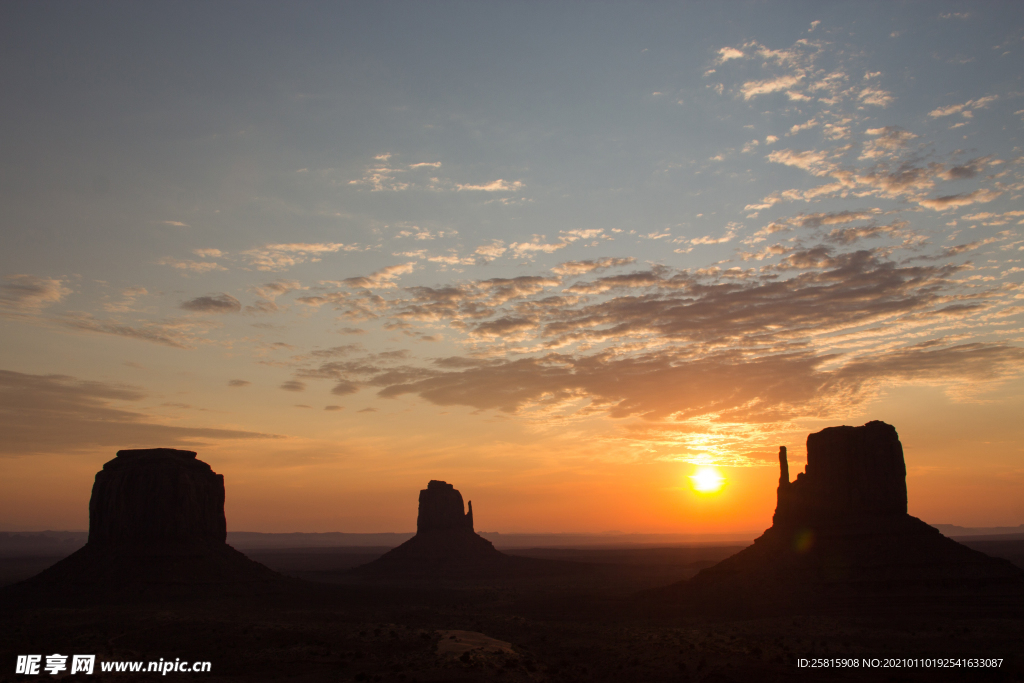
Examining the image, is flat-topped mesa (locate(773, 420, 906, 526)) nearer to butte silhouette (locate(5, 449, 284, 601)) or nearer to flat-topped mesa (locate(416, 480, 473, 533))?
butte silhouette (locate(5, 449, 284, 601))

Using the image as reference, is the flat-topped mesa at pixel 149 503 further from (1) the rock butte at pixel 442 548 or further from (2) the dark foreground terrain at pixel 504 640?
(1) the rock butte at pixel 442 548

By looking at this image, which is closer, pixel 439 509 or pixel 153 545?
pixel 153 545

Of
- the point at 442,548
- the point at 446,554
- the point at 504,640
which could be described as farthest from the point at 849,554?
the point at 442,548

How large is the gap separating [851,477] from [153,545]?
7754 centimetres

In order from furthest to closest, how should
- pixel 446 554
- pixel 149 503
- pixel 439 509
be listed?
pixel 439 509 < pixel 446 554 < pixel 149 503

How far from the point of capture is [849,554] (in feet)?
193

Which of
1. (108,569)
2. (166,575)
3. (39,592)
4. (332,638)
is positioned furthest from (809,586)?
(39,592)

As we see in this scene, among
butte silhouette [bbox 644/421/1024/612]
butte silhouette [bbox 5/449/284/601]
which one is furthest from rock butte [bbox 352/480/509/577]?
butte silhouette [bbox 644/421/1024/612]

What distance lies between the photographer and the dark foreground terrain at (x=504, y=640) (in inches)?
1511

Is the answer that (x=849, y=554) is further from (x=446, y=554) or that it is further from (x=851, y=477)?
(x=446, y=554)

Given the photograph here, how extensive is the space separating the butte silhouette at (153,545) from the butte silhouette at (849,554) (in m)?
50.5

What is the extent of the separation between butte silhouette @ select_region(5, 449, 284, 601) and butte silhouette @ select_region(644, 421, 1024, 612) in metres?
50.5

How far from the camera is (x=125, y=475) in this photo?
267ft

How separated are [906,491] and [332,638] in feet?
175
